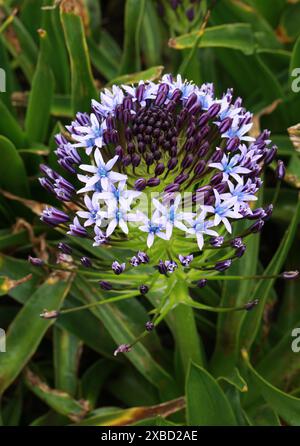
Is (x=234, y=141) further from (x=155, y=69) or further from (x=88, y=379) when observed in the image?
(x=88, y=379)

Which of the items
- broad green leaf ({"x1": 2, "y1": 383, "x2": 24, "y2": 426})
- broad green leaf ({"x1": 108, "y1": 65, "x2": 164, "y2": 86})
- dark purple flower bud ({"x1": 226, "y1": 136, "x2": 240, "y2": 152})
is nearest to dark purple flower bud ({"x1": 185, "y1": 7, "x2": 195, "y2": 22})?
broad green leaf ({"x1": 108, "y1": 65, "x2": 164, "y2": 86})

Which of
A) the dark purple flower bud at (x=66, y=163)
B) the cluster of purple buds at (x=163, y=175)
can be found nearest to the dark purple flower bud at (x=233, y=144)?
the cluster of purple buds at (x=163, y=175)

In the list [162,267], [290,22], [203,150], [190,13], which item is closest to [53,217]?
[162,267]

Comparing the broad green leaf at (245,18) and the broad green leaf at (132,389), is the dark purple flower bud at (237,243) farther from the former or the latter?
the broad green leaf at (245,18)

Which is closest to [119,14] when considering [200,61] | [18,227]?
[200,61]

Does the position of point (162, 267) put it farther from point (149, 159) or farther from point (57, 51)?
point (57, 51)

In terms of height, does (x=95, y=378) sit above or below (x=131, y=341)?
below

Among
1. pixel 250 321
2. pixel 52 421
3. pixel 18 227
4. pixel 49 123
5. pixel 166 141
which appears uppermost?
pixel 166 141
